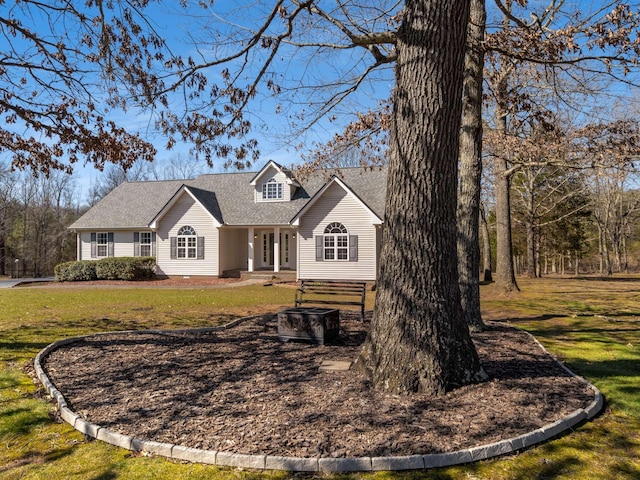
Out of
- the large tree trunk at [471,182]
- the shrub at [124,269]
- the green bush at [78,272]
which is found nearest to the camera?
the large tree trunk at [471,182]

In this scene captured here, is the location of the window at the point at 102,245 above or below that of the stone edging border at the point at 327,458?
above

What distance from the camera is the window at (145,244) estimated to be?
2788cm

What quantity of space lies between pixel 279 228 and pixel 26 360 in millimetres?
18647

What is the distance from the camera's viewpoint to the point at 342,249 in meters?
23.0

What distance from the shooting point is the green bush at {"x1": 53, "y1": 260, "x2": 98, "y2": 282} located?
25.8 m

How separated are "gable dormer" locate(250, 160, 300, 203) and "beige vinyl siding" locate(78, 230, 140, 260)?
8.41 m

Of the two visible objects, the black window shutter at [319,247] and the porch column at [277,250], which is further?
the porch column at [277,250]

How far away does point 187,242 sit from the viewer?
84.3 ft

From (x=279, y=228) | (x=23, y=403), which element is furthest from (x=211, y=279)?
(x=23, y=403)

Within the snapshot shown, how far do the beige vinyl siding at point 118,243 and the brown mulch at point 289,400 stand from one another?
21.9 metres

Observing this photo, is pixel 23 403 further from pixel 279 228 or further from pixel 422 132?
pixel 279 228

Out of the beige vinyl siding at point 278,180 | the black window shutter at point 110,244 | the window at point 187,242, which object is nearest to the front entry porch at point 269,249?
the beige vinyl siding at point 278,180

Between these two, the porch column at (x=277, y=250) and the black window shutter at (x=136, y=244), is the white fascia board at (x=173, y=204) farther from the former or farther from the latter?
the porch column at (x=277, y=250)

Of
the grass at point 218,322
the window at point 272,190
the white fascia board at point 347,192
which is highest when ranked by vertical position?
the window at point 272,190
